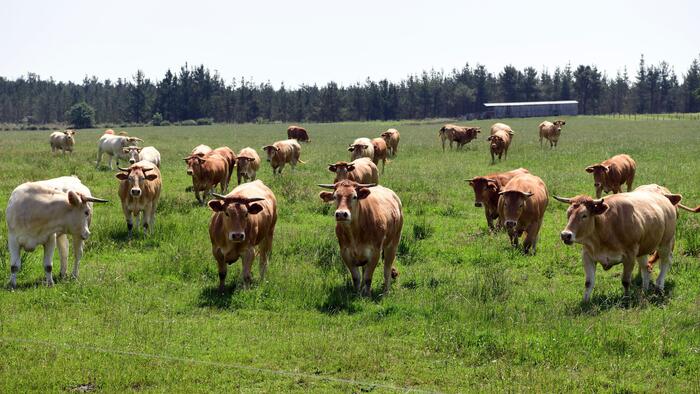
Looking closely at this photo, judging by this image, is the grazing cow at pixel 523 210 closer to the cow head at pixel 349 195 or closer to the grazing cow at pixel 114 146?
the cow head at pixel 349 195

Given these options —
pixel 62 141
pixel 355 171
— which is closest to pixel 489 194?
pixel 355 171

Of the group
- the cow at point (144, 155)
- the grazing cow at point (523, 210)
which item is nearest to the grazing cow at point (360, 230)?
the grazing cow at point (523, 210)

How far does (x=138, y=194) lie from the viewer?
1502 cm

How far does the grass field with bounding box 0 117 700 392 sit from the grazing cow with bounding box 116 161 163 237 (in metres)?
0.54

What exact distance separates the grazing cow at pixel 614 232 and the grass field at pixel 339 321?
0.52 m

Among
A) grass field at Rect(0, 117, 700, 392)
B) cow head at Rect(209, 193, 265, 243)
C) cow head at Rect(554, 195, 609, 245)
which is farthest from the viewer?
cow head at Rect(209, 193, 265, 243)

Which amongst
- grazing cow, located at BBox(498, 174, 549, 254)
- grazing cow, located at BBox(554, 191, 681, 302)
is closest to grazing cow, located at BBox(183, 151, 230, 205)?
grazing cow, located at BBox(498, 174, 549, 254)

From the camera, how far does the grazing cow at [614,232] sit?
407 inches

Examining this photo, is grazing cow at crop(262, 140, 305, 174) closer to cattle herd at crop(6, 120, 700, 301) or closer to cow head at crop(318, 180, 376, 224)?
cattle herd at crop(6, 120, 700, 301)

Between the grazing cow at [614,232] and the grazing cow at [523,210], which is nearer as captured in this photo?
the grazing cow at [614,232]

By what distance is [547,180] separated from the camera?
23.9m

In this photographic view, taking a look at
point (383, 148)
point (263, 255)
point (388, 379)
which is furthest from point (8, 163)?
point (388, 379)

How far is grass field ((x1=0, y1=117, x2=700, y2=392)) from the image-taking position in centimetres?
754

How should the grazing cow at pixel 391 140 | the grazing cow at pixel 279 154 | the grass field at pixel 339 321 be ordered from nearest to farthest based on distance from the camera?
the grass field at pixel 339 321 < the grazing cow at pixel 279 154 < the grazing cow at pixel 391 140
